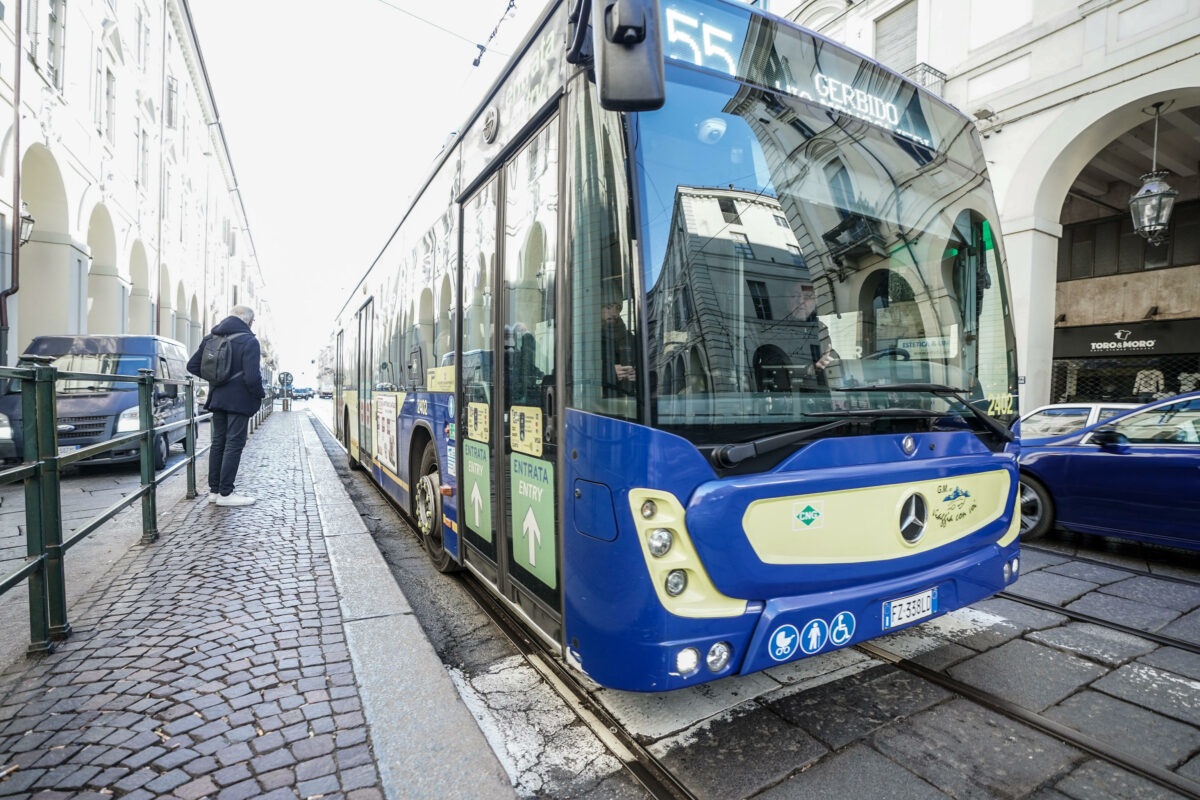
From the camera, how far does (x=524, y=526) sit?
3.08 metres

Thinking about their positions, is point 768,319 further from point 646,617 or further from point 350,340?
point 350,340

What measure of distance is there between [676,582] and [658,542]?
0.15m

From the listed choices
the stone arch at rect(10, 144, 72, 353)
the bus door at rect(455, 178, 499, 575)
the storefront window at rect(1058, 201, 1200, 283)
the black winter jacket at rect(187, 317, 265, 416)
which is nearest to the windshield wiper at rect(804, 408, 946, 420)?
the bus door at rect(455, 178, 499, 575)

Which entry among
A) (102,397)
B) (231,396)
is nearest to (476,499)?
(231,396)

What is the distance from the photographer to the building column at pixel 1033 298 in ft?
34.2

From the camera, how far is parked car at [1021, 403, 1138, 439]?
20.2ft

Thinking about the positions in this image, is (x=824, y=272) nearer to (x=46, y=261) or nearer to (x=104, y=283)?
(x=46, y=261)

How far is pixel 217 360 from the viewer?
21.1 ft

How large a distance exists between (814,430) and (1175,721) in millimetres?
2022

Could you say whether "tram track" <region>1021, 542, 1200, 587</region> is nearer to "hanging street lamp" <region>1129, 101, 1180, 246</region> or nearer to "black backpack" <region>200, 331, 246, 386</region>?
"hanging street lamp" <region>1129, 101, 1180, 246</region>

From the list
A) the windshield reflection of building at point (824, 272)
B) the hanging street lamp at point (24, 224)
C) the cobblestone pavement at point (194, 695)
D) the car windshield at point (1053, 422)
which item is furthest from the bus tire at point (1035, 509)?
the hanging street lamp at point (24, 224)

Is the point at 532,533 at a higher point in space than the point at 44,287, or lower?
lower

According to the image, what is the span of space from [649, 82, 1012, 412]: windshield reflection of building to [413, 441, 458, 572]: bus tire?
281 centimetres

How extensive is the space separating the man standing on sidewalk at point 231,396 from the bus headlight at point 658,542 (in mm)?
5548
